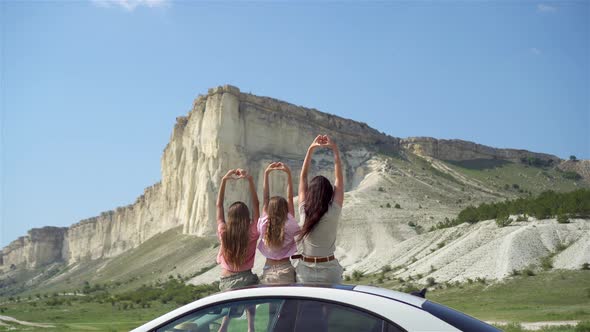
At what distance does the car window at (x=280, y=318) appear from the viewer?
3836mm

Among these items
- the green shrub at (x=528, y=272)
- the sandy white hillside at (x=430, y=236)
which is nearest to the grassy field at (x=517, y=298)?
the green shrub at (x=528, y=272)

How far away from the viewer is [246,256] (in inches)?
243

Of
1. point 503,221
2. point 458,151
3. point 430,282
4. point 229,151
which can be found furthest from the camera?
point 458,151

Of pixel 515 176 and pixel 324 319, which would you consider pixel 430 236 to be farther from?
pixel 515 176

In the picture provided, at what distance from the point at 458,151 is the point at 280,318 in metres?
110

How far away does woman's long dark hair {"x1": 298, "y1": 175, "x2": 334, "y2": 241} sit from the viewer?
578cm

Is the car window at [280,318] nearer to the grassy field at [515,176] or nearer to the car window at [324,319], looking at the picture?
the car window at [324,319]

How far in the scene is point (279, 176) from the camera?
7356 centimetres

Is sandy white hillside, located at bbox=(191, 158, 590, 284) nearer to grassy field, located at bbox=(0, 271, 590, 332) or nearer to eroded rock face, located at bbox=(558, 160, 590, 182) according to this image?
grassy field, located at bbox=(0, 271, 590, 332)

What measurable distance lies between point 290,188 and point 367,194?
6317 cm

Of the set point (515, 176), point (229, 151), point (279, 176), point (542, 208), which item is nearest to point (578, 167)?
point (515, 176)

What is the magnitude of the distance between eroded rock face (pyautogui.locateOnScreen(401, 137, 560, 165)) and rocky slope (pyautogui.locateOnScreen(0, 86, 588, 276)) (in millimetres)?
422

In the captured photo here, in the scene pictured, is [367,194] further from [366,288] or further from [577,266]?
[366,288]

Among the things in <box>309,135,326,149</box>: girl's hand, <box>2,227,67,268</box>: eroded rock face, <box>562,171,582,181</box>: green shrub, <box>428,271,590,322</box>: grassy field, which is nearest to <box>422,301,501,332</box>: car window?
<box>309,135,326,149</box>: girl's hand
